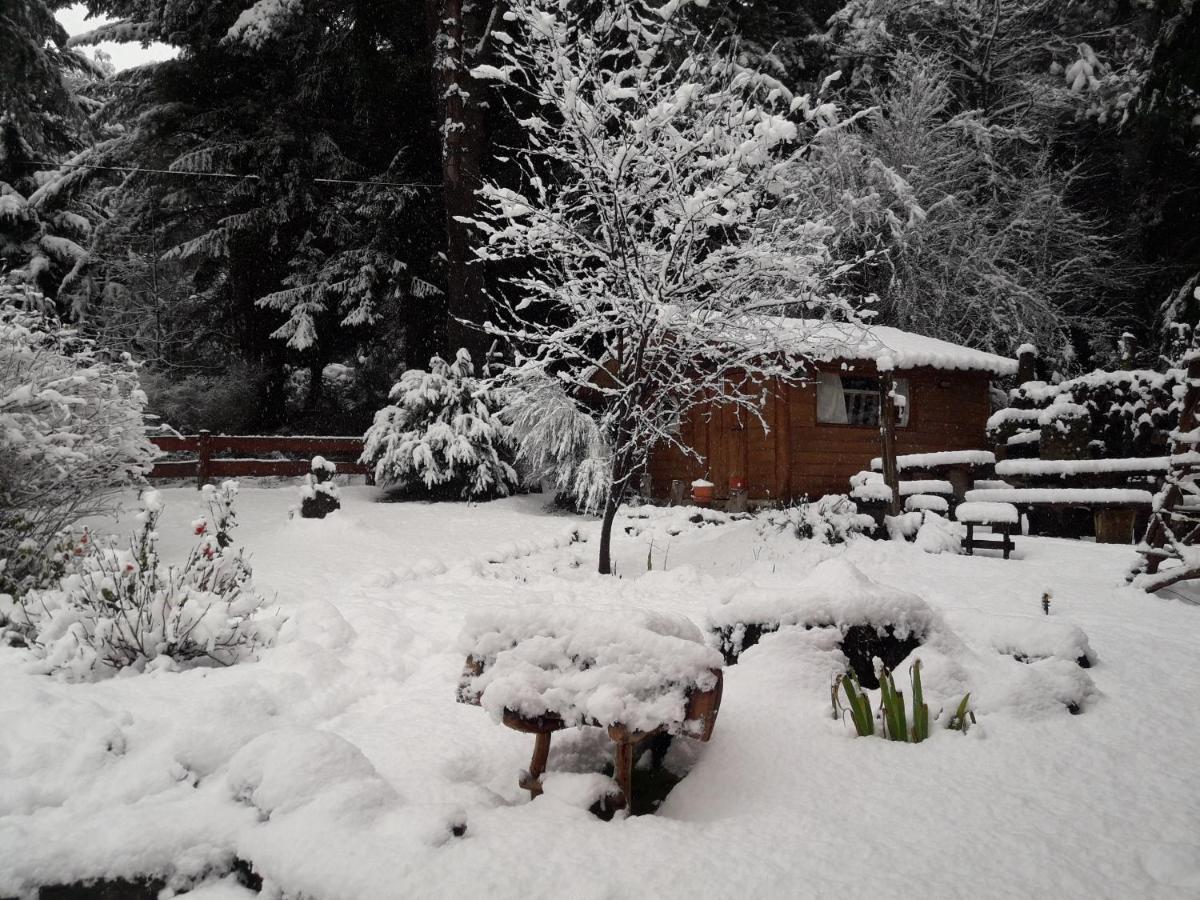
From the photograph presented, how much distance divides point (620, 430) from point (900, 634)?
3.84 m

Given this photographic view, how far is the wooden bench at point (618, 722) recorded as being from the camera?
7.32ft

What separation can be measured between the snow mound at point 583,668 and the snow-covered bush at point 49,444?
4096mm

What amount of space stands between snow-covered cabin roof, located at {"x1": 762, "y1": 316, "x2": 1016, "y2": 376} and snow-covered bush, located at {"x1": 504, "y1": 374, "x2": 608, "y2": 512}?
333 centimetres

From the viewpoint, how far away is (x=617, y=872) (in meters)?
1.97

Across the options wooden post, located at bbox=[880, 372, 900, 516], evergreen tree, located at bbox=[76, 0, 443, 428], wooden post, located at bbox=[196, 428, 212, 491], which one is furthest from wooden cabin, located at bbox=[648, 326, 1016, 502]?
wooden post, located at bbox=[196, 428, 212, 491]

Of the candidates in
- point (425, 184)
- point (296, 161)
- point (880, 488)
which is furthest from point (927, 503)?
point (296, 161)

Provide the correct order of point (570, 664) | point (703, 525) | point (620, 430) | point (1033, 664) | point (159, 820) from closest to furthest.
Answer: point (159, 820), point (570, 664), point (1033, 664), point (620, 430), point (703, 525)

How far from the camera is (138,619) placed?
3.79 meters

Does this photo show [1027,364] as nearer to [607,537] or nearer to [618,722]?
[607,537]

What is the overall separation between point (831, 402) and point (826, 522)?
5.58 meters

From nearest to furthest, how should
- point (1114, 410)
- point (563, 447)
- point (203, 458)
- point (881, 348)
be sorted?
point (881, 348) → point (1114, 410) → point (563, 447) → point (203, 458)

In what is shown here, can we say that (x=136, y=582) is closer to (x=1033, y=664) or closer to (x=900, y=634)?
(x=900, y=634)

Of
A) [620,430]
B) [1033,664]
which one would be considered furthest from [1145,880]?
[620,430]

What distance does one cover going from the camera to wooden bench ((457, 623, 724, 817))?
7.32ft
